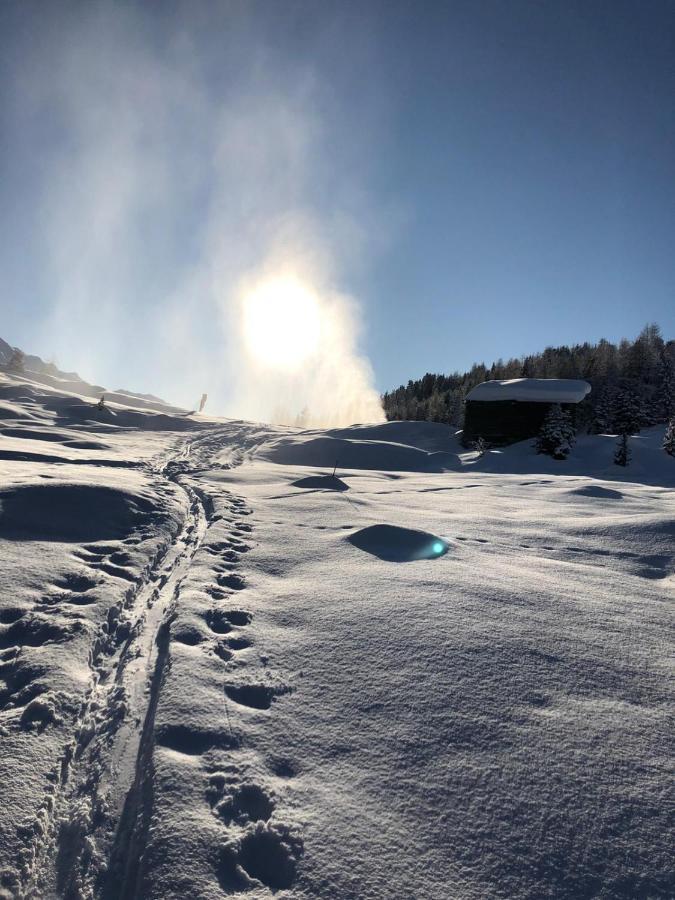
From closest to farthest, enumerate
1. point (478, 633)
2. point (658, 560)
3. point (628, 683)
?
point (628, 683) < point (478, 633) < point (658, 560)

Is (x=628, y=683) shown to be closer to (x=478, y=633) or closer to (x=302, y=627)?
(x=478, y=633)

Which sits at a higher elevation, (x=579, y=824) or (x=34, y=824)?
(x=579, y=824)

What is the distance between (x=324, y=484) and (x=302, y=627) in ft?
26.2

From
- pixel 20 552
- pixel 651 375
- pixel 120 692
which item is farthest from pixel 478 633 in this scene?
pixel 651 375

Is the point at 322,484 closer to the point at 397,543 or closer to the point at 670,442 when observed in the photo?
the point at 397,543

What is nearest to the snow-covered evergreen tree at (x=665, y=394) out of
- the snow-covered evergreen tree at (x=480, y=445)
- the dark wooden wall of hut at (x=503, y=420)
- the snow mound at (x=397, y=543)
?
the dark wooden wall of hut at (x=503, y=420)

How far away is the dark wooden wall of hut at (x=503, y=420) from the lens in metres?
27.7

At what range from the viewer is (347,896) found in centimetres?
172

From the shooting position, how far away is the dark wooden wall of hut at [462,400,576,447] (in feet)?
91.0

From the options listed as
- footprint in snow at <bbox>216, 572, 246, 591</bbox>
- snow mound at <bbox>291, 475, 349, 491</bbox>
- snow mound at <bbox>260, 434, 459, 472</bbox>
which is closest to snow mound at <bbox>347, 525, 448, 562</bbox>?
footprint in snow at <bbox>216, 572, 246, 591</bbox>

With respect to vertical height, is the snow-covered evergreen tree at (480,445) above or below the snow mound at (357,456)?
above

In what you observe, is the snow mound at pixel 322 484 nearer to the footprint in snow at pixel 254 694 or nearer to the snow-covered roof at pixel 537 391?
the footprint in snow at pixel 254 694

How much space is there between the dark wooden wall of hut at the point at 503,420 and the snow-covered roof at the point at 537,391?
355 millimetres

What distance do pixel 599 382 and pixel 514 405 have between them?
28.2 metres
